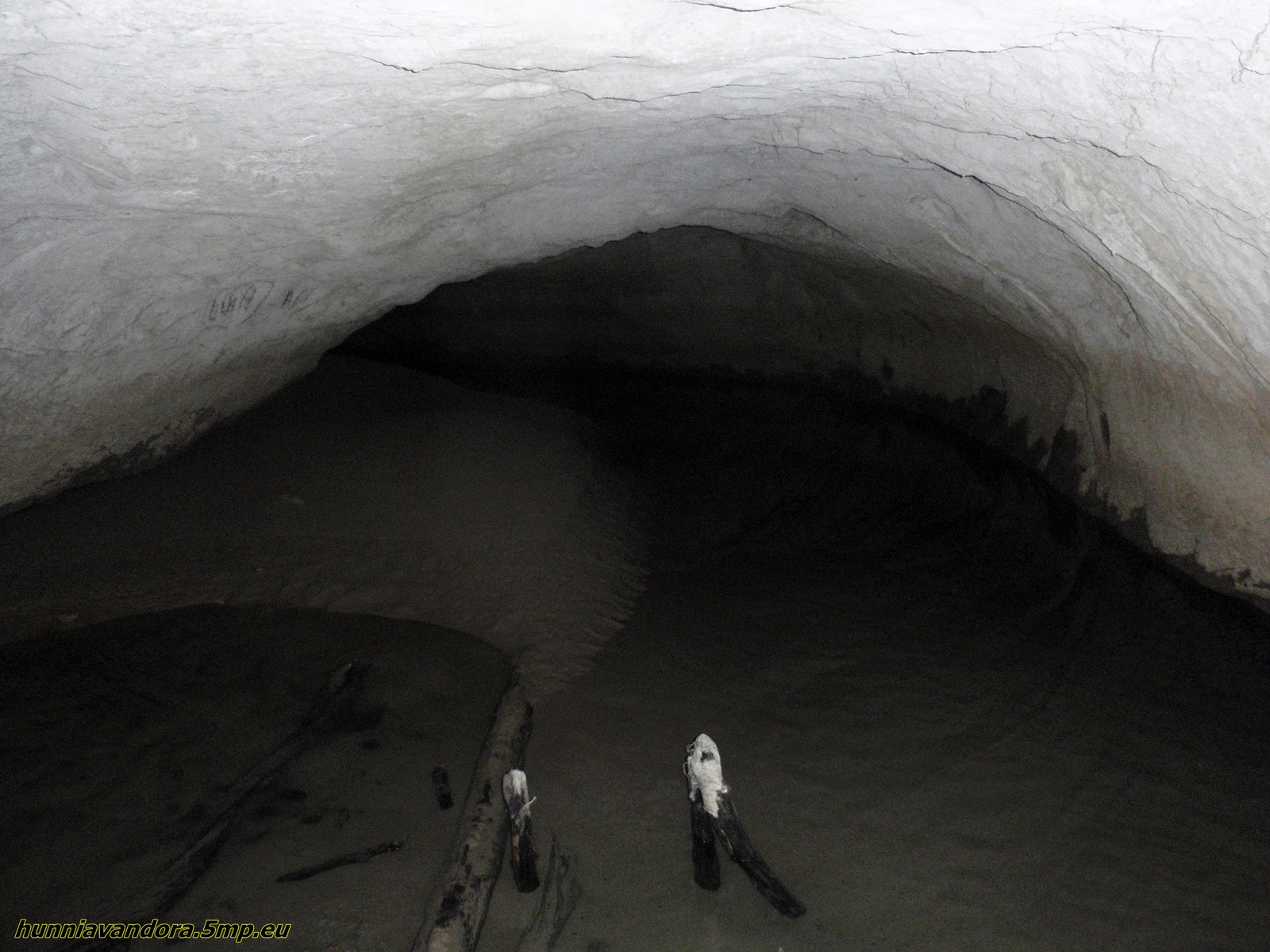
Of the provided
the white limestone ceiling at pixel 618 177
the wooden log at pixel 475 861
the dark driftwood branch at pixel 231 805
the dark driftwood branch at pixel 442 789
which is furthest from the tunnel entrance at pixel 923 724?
the dark driftwood branch at pixel 231 805

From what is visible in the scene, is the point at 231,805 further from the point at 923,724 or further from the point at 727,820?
the point at 923,724

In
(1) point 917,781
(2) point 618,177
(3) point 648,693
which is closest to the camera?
(1) point 917,781

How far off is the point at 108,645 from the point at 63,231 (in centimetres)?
302

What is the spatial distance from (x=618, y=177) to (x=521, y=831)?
16.2 feet

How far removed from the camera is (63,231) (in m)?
4.64

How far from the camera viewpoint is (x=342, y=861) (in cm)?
392

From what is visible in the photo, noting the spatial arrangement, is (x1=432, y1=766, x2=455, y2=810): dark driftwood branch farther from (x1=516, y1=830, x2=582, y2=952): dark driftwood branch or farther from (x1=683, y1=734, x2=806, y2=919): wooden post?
(x1=683, y1=734, x2=806, y2=919): wooden post

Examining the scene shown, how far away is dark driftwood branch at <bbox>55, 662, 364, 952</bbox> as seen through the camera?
359 cm

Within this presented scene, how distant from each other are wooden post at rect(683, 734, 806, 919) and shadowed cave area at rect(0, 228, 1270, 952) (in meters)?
0.12

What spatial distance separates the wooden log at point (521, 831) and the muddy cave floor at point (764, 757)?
8cm

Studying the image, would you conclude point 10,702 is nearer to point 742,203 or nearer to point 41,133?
point 41,133

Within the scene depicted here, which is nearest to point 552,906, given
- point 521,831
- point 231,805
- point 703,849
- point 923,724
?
point 521,831

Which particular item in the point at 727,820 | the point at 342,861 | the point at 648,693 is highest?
the point at 727,820

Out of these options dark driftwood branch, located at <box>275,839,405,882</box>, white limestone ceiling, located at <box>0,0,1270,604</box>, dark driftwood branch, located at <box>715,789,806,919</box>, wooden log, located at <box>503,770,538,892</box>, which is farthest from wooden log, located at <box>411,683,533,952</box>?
white limestone ceiling, located at <box>0,0,1270,604</box>
